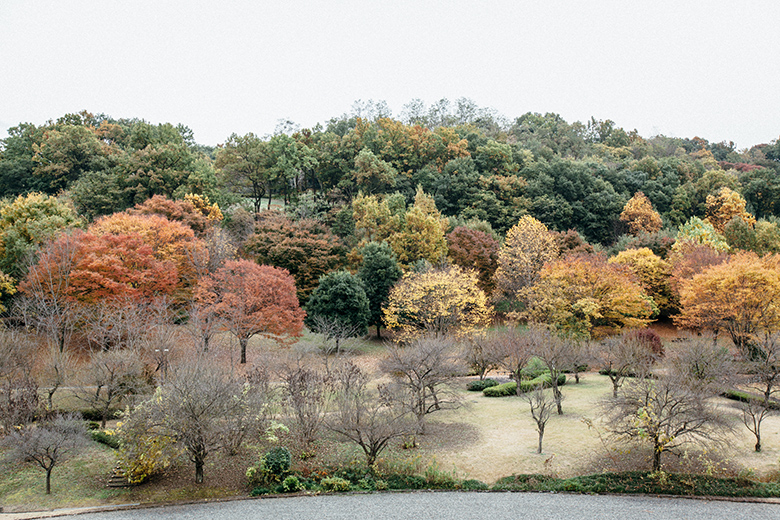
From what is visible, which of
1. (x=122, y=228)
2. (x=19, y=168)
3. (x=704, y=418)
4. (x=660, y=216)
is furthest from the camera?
(x=660, y=216)

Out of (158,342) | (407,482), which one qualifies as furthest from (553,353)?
(158,342)

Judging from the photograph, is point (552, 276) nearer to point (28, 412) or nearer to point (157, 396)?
point (157, 396)

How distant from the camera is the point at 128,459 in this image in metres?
16.0

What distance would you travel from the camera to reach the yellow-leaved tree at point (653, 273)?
39.4 metres

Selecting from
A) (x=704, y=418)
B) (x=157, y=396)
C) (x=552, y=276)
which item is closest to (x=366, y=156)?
(x=552, y=276)

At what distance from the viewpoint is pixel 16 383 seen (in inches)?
788

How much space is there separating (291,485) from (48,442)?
7.51m

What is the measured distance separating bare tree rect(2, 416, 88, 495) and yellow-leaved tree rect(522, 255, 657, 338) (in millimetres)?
24574

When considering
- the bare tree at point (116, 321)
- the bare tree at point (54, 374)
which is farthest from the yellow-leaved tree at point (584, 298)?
the bare tree at point (54, 374)

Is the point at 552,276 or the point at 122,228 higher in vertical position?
the point at 122,228

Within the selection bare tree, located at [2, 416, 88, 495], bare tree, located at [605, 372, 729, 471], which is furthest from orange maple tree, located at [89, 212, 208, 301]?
bare tree, located at [605, 372, 729, 471]

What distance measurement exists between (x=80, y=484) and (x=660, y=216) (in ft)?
181

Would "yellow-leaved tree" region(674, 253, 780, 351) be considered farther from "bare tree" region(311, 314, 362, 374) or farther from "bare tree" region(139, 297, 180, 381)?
"bare tree" region(139, 297, 180, 381)

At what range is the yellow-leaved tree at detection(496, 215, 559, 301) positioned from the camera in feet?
123
